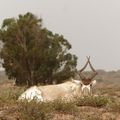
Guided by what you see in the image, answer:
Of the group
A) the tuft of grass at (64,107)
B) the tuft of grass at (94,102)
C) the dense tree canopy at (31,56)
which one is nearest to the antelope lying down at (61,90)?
the tuft of grass at (94,102)

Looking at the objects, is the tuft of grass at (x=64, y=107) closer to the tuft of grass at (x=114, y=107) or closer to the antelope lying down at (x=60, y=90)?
the tuft of grass at (x=114, y=107)

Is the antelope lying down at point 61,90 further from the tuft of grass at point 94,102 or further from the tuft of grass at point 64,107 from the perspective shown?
the tuft of grass at point 64,107

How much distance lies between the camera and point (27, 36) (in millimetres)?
34375

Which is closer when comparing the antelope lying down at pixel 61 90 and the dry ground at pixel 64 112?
the dry ground at pixel 64 112

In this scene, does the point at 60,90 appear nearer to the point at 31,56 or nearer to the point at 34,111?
the point at 34,111

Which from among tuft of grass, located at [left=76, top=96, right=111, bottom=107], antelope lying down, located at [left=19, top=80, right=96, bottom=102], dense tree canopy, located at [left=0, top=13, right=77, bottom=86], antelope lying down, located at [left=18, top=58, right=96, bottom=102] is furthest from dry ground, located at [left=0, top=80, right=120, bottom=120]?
dense tree canopy, located at [left=0, top=13, right=77, bottom=86]

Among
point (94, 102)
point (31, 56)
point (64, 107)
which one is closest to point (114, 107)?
point (94, 102)

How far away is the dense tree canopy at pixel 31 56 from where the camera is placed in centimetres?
3319

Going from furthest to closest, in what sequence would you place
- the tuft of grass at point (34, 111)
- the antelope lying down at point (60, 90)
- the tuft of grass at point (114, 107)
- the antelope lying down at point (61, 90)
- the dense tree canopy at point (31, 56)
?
the dense tree canopy at point (31, 56) < the antelope lying down at point (60, 90) < the antelope lying down at point (61, 90) < the tuft of grass at point (114, 107) < the tuft of grass at point (34, 111)

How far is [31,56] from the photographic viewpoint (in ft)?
111

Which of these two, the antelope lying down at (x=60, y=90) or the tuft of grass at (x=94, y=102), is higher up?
the antelope lying down at (x=60, y=90)

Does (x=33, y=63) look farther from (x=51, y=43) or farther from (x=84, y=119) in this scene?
(x=84, y=119)

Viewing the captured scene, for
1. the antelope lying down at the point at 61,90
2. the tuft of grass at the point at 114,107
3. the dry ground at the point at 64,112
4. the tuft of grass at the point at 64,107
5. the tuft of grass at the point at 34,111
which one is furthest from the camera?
the antelope lying down at the point at 61,90

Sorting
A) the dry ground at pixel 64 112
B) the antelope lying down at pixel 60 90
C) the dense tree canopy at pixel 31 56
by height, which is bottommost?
the dry ground at pixel 64 112
